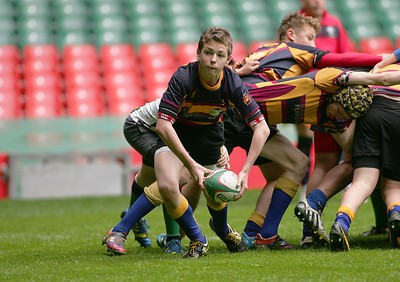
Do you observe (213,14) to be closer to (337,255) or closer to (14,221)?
(14,221)

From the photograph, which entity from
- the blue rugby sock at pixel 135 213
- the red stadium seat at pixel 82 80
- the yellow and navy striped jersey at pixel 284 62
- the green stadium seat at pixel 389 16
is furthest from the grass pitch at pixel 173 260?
the green stadium seat at pixel 389 16

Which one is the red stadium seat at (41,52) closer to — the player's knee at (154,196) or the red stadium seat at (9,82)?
the red stadium seat at (9,82)

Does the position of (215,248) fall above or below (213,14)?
below

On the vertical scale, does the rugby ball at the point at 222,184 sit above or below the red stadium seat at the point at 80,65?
below

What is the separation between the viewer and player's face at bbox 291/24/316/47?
20.9 feet

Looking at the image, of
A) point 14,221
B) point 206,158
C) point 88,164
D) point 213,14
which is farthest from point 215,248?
point 213,14

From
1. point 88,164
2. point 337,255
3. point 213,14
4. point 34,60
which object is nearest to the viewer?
point 337,255

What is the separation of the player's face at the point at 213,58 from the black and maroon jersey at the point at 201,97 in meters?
0.09

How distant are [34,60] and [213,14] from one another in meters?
4.02

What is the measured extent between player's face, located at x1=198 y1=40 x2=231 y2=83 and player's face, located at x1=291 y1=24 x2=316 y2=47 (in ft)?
4.39

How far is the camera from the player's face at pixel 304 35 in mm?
6379

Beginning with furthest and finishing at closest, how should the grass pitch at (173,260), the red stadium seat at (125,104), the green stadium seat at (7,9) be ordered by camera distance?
1. the green stadium seat at (7,9)
2. the red stadium seat at (125,104)
3. the grass pitch at (173,260)

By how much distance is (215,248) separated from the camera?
606 cm

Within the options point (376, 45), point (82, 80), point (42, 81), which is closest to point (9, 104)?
point (42, 81)
